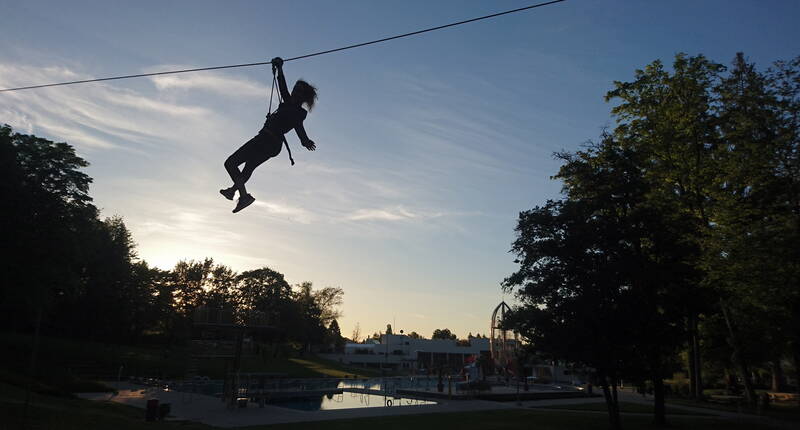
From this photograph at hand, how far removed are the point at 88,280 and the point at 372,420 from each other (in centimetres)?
4777

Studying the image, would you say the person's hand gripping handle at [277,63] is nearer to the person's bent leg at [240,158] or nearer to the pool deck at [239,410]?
the person's bent leg at [240,158]

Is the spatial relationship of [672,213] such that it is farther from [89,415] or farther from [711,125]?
[89,415]

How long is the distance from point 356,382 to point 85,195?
28.2 metres

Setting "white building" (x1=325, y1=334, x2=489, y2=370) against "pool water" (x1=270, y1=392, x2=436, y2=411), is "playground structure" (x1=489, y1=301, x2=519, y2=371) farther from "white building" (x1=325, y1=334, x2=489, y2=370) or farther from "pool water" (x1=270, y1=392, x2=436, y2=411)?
"white building" (x1=325, y1=334, x2=489, y2=370)

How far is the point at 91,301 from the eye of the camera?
57.4 m

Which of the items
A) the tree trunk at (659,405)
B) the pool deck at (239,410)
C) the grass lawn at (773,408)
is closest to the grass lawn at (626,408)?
the grass lawn at (773,408)

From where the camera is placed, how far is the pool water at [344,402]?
3297 cm

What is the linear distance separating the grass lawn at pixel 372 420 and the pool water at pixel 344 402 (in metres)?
7.67

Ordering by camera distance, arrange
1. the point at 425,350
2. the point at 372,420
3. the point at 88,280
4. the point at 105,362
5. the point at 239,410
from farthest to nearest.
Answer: the point at 425,350 → the point at 88,280 → the point at 105,362 → the point at 239,410 → the point at 372,420

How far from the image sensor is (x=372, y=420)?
23797mm

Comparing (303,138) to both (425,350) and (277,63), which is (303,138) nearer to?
(277,63)

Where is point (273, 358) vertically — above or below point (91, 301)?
below

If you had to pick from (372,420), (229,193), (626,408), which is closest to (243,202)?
(229,193)

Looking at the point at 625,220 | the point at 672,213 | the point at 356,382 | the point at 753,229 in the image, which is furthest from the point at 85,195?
the point at 753,229
